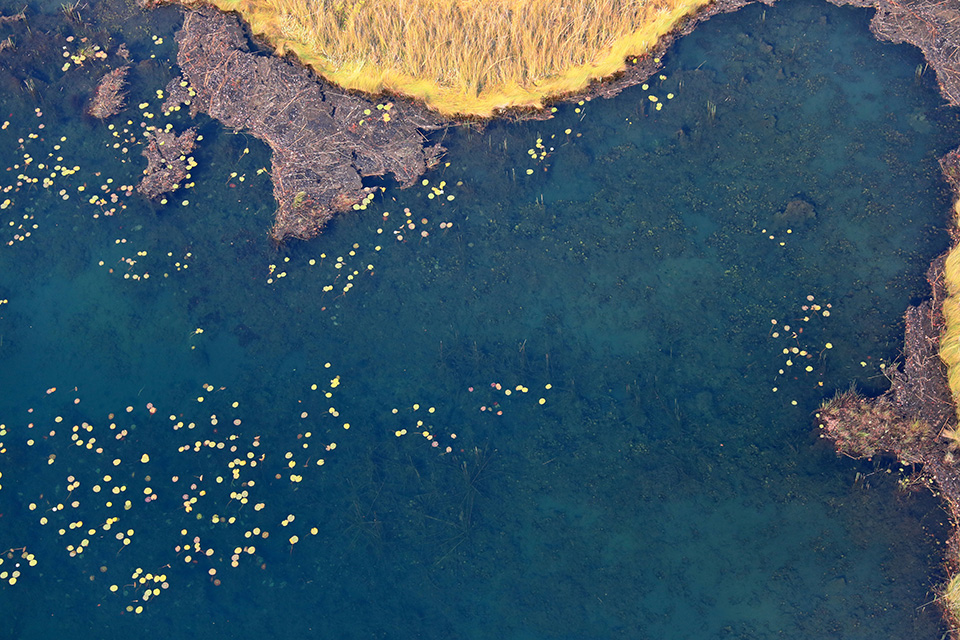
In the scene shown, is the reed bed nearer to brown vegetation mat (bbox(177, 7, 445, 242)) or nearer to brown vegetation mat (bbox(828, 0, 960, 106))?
brown vegetation mat (bbox(828, 0, 960, 106))

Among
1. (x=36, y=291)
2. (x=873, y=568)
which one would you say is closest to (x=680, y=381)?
(x=873, y=568)

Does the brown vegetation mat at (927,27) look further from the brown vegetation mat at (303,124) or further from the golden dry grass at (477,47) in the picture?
the brown vegetation mat at (303,124)

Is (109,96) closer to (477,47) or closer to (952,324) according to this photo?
(477,47)

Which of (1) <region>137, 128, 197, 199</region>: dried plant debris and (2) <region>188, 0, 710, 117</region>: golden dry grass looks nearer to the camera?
(1) <region>137, 128, 197, 199</region>: dried plant debris

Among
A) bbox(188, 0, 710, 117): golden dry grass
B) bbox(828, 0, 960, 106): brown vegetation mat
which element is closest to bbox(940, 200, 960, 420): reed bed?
bbox(828, 0, 960, 106): brown vegetation mat

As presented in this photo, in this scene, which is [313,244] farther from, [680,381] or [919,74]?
[919,74]

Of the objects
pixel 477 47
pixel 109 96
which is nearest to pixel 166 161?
pixel 109 96

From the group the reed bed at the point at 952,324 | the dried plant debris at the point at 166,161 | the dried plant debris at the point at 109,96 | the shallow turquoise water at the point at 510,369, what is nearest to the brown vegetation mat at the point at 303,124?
the shallow turquoise water at the point at 510,369
